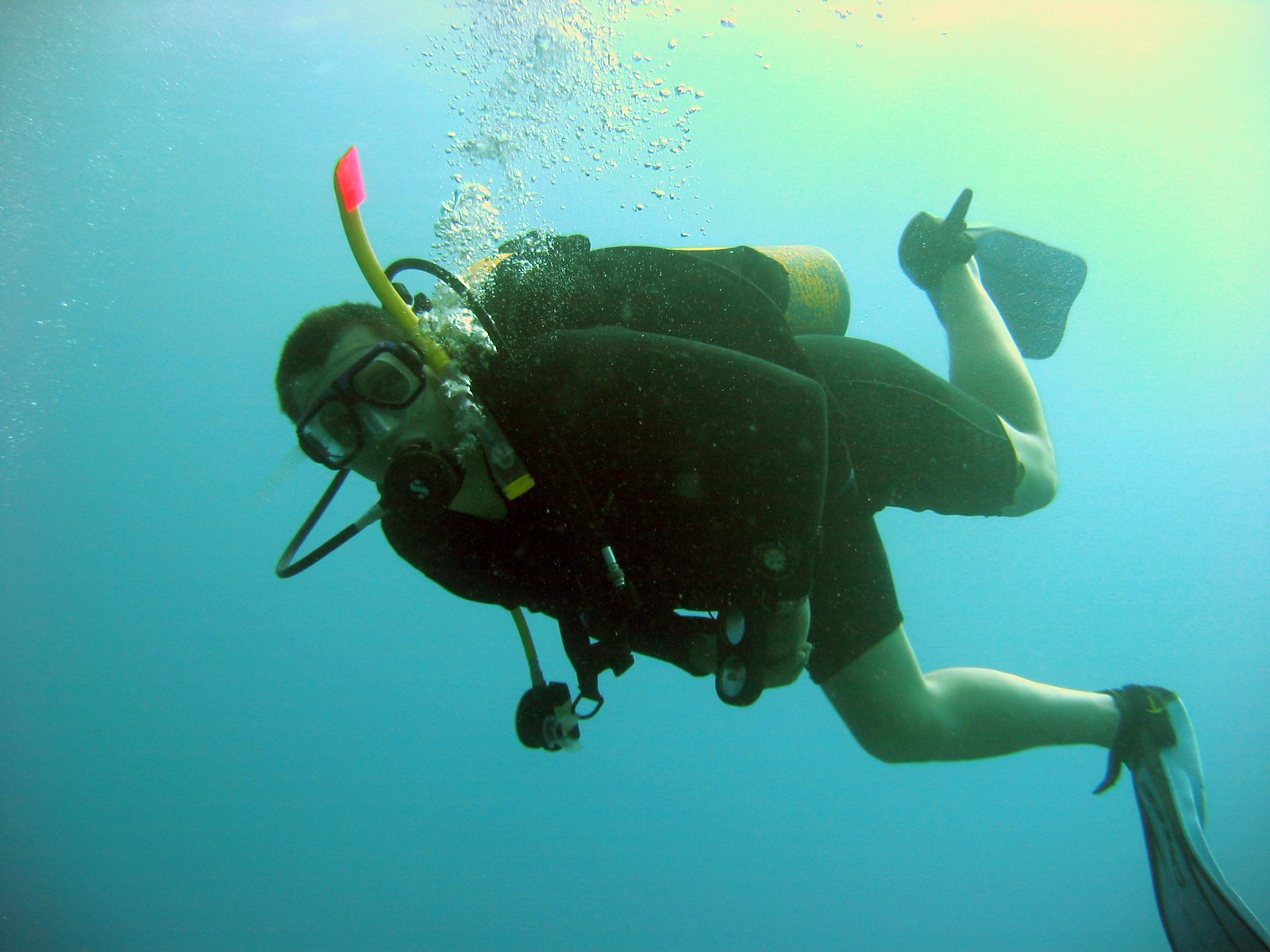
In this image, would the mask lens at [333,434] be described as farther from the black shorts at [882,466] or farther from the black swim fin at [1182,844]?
the black swim fin at [1182,844]

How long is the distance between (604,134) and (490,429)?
10.2 feet

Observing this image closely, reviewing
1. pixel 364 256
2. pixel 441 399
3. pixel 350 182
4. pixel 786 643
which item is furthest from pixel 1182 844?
pixel 350 182

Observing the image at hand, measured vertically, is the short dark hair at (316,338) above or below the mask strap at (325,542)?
above

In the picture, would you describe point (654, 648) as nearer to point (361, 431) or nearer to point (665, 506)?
point (665, 506)

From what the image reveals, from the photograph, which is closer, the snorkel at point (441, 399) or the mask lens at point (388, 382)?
the snorkel at point (441, 399)

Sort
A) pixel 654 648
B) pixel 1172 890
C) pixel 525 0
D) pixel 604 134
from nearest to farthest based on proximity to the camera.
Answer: pixel 654 648 → pixel 1172 890 → pixel 604 134 → pixel 525 0

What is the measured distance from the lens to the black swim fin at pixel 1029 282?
3.80 meters

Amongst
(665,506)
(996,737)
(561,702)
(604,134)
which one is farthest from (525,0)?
(996,737)

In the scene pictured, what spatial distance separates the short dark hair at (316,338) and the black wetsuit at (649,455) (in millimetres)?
431

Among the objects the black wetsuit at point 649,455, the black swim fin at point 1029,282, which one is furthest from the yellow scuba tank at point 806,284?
the black swim fin at point 1029,282

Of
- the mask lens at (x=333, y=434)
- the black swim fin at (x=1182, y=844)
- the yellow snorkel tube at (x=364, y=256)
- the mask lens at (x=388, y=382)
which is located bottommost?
the black swim fin at (x=1182, y=844)

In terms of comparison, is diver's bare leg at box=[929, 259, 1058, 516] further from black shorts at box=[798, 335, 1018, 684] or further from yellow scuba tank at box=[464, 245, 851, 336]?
yellow scuba tank at box=[464, 245, 851, 336]

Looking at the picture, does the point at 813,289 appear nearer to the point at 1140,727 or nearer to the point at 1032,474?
the point at 1032,474

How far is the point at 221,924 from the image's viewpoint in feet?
61.5
